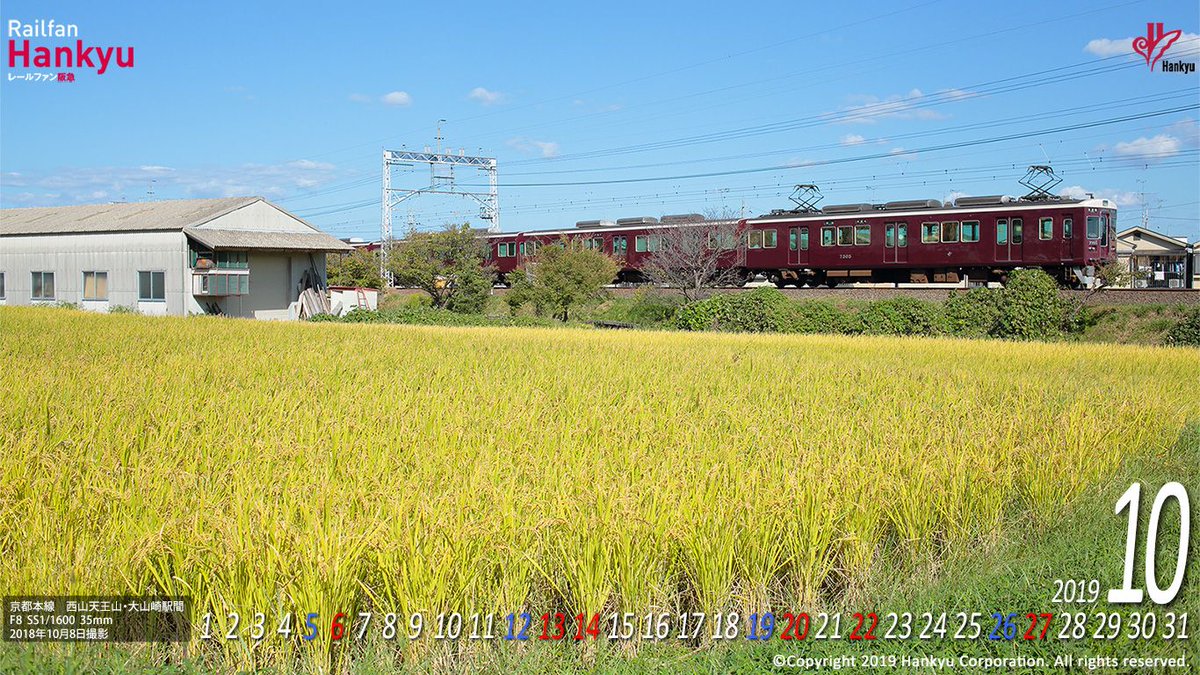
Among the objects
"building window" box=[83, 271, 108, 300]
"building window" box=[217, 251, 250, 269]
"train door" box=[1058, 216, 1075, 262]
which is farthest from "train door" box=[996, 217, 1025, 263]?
"building window" box=[83, 271, 108, 300]

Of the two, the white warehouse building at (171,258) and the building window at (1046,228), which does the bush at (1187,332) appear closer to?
the building window at (1046,228)

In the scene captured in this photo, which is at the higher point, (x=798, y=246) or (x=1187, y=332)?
(x=798, y=246)

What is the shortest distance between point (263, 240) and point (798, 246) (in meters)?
15.1

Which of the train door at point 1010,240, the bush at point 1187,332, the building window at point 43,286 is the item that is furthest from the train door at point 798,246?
the building window at point 43,286

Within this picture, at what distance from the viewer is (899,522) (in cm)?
511

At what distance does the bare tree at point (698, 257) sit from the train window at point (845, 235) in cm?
372

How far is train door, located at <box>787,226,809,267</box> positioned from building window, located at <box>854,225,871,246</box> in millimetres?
1613

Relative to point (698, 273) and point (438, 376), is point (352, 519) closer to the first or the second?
point (438, 376)

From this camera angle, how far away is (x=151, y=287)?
1064 inches

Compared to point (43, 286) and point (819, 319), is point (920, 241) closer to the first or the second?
point (819, 319)

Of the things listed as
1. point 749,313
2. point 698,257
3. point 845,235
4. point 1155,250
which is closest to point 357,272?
point 698,257

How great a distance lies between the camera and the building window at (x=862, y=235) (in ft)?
86.9

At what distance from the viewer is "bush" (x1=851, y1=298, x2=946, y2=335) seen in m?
21.9

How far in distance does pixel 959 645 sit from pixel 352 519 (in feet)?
8.55
